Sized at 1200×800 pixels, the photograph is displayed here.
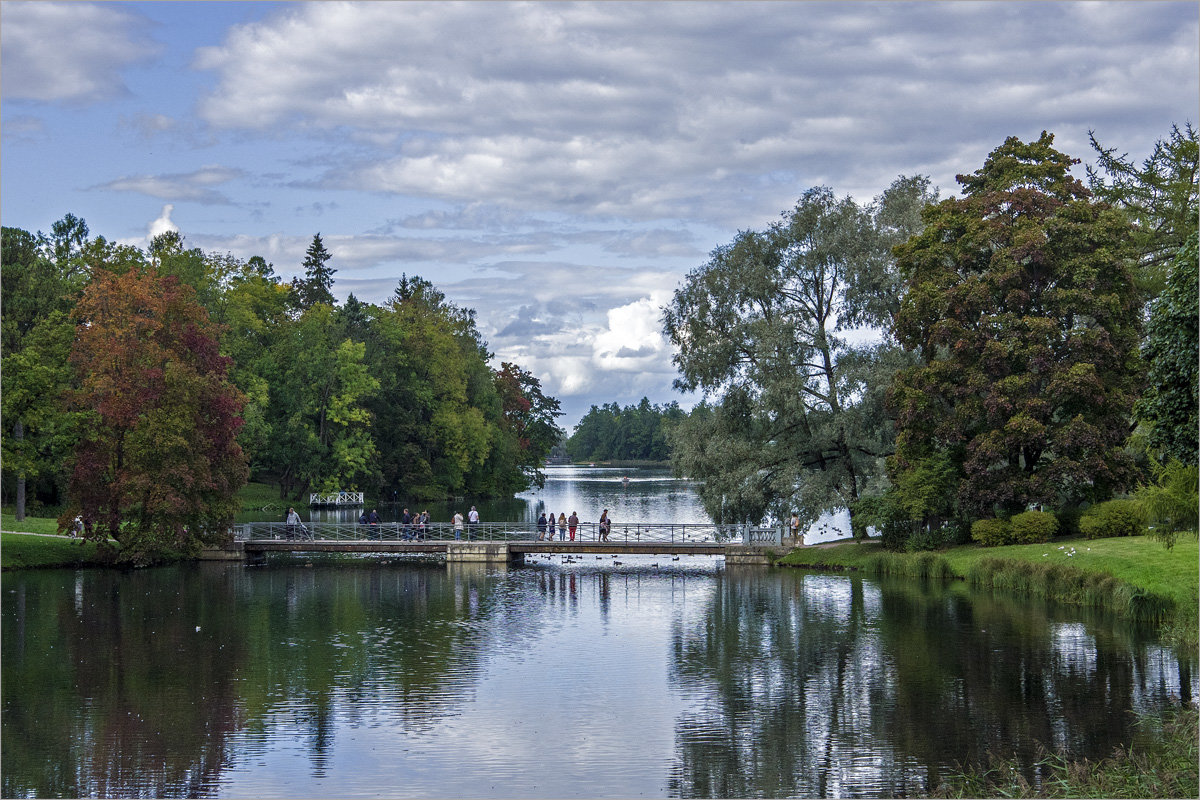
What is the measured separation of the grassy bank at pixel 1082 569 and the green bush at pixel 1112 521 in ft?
2.20

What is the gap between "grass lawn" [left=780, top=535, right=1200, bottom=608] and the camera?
30.9m

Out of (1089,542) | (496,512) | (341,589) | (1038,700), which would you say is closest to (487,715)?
(1038,700)

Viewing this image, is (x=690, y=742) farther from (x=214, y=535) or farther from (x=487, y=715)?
(x=214, y=535)

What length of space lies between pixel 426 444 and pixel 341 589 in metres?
50.5

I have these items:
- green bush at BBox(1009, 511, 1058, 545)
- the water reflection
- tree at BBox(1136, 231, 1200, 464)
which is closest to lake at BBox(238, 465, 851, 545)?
green bush at BBox(1009, 511, 1058, 545)

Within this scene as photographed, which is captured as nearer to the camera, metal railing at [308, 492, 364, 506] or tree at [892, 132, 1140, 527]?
tree at [892, 132, 1140, 527]

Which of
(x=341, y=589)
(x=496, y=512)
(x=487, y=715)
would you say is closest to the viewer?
(x=487, y=715)

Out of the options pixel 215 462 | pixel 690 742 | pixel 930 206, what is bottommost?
pixel 690 742

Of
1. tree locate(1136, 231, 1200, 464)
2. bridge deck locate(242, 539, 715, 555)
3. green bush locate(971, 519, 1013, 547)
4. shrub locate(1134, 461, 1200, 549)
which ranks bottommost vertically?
bridge deck locate(242, 539, 715, 555)

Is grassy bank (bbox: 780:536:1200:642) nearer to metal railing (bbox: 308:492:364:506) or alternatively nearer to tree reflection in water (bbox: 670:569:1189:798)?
tree reflection in water (bbox: 670:569:1189:798)

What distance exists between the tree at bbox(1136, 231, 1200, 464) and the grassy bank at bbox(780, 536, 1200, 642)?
30.1 feet

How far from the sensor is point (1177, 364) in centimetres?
1788

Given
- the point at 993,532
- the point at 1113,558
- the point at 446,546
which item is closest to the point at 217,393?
the point at 446,546

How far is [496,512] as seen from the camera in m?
84.1
